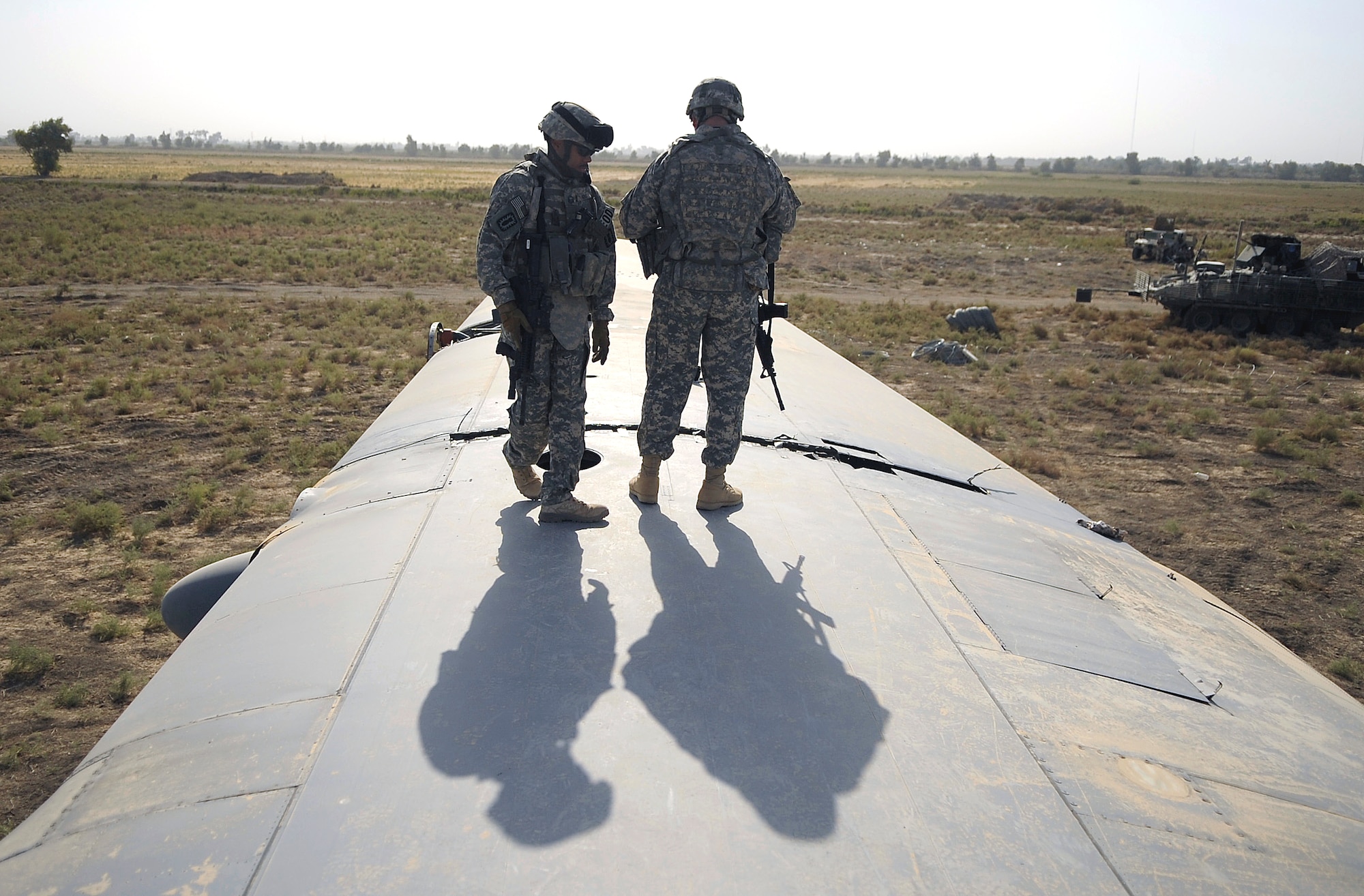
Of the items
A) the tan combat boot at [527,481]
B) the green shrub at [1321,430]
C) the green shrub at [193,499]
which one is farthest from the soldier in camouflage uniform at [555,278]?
the green shrub at [1321,430]

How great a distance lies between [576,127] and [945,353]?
46.0 ft

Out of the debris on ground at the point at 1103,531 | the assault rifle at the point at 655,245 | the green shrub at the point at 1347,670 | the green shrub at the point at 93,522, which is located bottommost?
the green shrub at the point at 1347,670

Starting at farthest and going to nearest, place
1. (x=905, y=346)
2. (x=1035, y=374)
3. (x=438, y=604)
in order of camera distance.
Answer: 1. (x=905, y=346)
2. (x=1035, y=374)
3. (x=438, y=604)

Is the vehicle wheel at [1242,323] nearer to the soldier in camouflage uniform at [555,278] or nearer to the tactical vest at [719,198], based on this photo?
the tactical vest at [719,198]

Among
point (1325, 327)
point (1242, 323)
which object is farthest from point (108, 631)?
point (1325, 327)

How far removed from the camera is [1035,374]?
1580 cm

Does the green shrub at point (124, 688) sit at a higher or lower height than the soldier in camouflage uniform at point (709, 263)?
lower

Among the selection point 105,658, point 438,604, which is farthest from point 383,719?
point 105,658

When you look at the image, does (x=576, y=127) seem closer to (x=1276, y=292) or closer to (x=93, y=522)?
(x=93, y=522)

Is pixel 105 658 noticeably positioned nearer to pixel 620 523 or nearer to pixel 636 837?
pixel 620 523

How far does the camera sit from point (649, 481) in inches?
169

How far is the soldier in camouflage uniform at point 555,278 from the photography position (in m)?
3.74

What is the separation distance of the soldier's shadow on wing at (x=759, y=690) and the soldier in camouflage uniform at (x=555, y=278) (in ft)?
2.52

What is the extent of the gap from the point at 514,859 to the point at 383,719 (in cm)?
71
